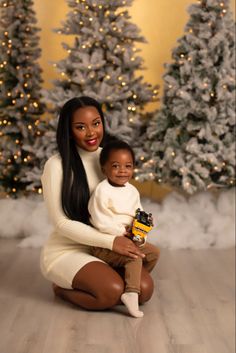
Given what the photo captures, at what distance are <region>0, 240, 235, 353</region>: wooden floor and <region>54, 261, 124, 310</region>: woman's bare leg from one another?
0.05m

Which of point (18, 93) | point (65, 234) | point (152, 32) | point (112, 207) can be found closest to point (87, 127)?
point (112, 207)

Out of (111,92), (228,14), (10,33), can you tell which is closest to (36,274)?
(111,92)

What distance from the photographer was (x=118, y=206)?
260 cm

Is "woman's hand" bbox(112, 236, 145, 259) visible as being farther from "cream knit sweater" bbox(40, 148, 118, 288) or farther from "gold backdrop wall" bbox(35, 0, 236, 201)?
"gold backdrop wall" bbox(35, 0, 236, 201)

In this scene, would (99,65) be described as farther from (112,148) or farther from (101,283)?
(101,283)

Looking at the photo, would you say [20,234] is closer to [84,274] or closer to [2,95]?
[2,95]

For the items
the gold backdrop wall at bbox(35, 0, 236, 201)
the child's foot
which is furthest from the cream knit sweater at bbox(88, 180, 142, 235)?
the gold backdrop wall at bbox(35, 0, 236, 201)

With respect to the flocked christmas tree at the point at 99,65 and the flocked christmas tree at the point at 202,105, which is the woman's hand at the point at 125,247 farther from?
the flocked christmas tree at the point at 99,65

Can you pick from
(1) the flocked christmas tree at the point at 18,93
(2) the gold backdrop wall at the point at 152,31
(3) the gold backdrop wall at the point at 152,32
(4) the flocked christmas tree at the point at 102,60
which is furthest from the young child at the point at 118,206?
(2) the gold backdrop wall at the point at 152,31

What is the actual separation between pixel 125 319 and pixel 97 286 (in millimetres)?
179

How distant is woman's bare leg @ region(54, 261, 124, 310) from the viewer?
8.81ft

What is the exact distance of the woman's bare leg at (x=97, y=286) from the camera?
2686 millimetres

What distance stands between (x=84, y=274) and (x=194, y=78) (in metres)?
1.99

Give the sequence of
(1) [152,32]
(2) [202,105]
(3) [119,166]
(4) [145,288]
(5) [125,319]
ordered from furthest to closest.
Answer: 1. (1) [152,32]
2. (2) [202,105]
3. (4) [145,288]
4. (5) [125,319]
5. (3) [119,166]
